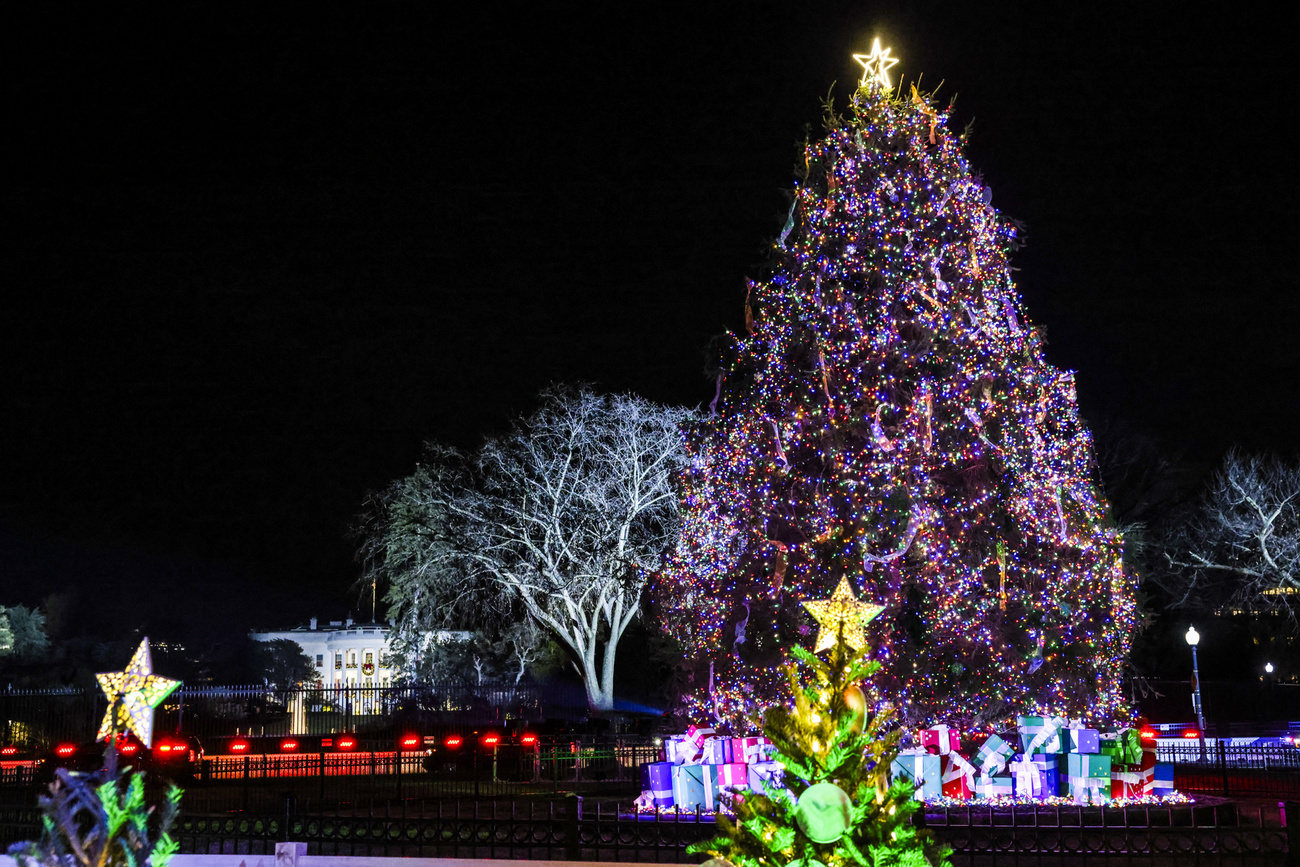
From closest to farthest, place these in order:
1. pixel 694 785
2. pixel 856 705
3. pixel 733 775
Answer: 1. pixel 856 705
2. pixel 694 785
3. pixel 733 775

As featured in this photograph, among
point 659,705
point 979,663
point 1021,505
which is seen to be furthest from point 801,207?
point 659,705

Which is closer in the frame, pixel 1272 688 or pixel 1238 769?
pixel 1238 769

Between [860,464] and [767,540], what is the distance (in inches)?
73.5

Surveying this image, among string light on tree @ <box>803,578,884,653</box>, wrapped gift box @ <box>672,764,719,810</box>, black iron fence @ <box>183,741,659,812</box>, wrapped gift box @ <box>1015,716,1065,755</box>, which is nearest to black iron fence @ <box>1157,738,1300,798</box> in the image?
wrapped gift box @ <box>1015,716,1065,755</box>

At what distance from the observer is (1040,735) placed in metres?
16.0

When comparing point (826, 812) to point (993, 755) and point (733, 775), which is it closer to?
point (733, 775)

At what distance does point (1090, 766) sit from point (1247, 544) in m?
29.5

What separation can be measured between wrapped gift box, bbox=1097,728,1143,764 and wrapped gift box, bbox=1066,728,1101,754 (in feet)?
0.55

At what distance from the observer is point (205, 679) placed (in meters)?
44.4

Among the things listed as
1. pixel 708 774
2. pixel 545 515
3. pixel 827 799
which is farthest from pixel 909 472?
pixel 545 515

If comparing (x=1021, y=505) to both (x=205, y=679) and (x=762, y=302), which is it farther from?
(x=205, y=679)

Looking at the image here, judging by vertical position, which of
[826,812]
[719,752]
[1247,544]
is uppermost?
[1247,544]

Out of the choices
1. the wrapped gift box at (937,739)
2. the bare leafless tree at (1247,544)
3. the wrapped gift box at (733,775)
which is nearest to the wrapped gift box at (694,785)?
the wrapped gift box at (733,775)

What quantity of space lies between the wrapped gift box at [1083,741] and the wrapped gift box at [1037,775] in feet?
1.72
